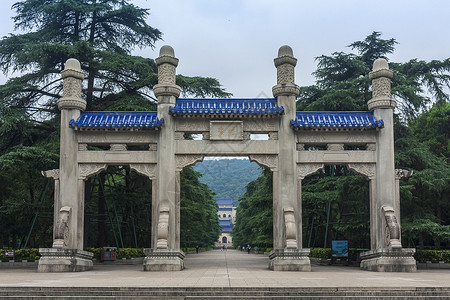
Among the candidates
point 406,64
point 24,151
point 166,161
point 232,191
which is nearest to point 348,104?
Result: point 406,64

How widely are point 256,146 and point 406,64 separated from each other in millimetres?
11988

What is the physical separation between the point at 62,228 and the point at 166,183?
3.64 meters

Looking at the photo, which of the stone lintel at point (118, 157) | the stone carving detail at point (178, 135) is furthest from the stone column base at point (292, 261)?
the stone lintel at point (118, 157)

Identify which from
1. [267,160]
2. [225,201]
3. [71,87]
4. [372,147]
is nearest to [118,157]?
[71,87]

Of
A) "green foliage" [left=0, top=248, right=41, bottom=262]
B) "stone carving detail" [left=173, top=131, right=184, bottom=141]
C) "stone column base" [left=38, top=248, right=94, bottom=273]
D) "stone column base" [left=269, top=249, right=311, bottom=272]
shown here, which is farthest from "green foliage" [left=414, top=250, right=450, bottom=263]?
"green foliage" [left=0, top=248, right=41, bottom=262]

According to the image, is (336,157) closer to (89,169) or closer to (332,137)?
(332,137)

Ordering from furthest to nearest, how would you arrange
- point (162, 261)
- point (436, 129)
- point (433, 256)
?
point (436, 129) < point (433, 256) < point (162, 261)

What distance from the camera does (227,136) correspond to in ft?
55.8

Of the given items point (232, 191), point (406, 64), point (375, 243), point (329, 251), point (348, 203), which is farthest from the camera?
point (232, 191)

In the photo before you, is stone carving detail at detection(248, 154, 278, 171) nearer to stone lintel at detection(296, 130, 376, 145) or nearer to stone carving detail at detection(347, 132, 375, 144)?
stone lintel at detection(296, 130, 376, 145)

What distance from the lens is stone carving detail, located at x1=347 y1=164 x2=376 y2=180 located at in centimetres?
1702

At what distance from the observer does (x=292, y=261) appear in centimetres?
1580

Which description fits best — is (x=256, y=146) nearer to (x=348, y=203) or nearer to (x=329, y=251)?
(x=348, y=203)

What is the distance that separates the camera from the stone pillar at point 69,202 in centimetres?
A: 1591
